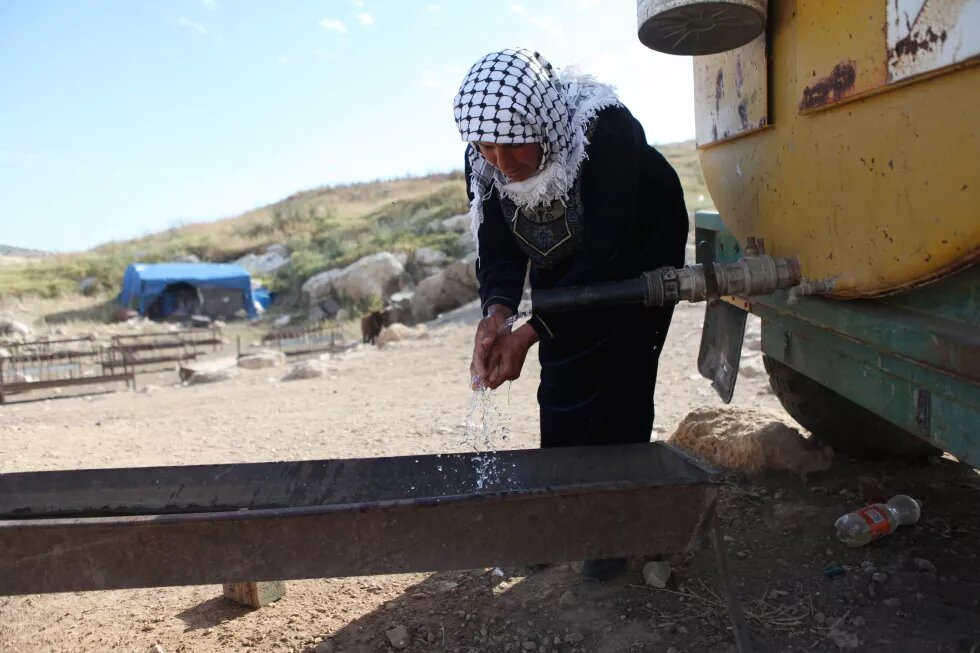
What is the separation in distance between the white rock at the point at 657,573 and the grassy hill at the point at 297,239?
1505cm

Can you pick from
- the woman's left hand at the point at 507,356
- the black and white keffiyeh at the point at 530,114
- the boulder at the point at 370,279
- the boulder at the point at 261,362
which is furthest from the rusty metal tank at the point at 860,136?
the boulder at the point at 370,279

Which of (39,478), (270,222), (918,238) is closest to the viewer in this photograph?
(918,238)

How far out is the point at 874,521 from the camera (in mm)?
2330

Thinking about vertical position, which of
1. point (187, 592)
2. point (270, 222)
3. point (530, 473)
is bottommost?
point (187, 592)

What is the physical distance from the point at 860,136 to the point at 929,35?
326 mm

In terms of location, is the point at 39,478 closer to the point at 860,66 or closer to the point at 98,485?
the point at 98,485

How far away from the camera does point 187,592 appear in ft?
8.65

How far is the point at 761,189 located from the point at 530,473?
1167 millimetres

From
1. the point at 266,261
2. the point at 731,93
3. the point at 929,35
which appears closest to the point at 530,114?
the point at 731,93

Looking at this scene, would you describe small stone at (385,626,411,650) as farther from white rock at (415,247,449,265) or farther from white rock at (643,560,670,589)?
white rock at (415,247,449,265)

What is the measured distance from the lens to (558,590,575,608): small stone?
227 centimetres

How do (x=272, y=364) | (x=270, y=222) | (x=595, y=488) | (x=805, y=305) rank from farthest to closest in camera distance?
(x=270, y=222)
(x=272, y=364)
(x=805, y=305)
(x=595, y=488)

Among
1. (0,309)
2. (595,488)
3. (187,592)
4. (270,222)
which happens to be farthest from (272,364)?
(270,222)

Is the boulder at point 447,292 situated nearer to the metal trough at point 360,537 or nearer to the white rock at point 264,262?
the white rock at point 264,262
